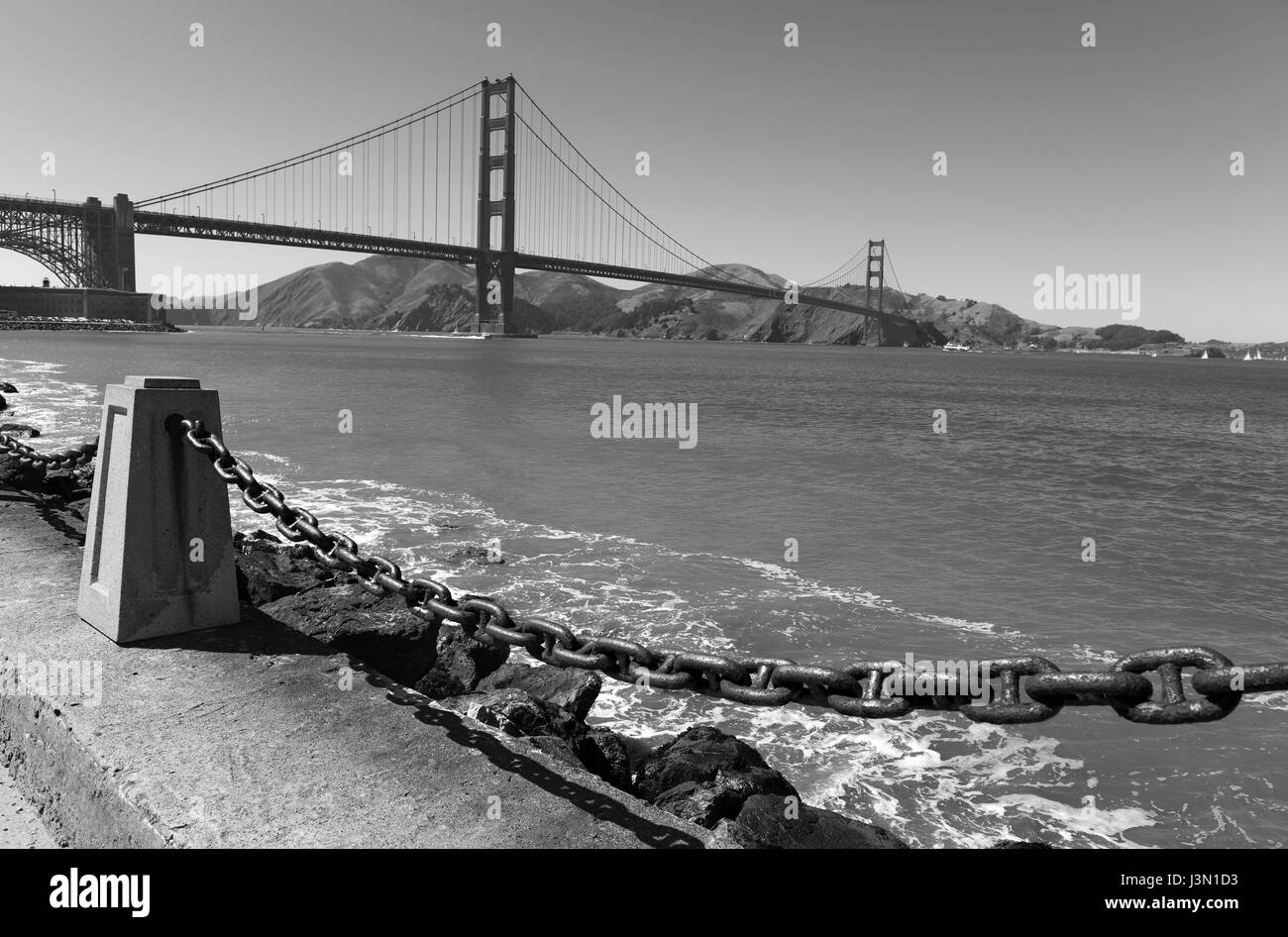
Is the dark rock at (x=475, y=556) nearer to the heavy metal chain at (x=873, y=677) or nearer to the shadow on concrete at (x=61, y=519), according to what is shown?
the shadow on concrete at (x=61, y=519)

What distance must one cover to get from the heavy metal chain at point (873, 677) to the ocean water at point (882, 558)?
3.13 m

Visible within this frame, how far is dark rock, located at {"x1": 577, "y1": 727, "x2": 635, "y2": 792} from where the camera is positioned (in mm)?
4289

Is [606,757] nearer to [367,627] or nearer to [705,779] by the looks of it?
[705,779]

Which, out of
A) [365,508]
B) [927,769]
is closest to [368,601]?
[927,769]

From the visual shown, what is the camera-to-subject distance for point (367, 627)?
4.62m

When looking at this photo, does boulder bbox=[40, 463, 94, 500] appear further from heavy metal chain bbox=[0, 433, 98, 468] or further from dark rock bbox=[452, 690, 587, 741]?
dark rock bbox=[452, 690, 587, 741]

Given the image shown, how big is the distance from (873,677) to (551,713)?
2.73 metres

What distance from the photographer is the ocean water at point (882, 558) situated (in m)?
5.36

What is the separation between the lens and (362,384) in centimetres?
Answer: 3994

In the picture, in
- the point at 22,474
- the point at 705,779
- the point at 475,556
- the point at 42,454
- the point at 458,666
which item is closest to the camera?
the point at 705,779

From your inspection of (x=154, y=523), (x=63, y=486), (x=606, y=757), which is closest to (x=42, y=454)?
(x=63, y=486)

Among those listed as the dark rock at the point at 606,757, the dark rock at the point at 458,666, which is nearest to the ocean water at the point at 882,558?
the dark rock at the point at 458,666

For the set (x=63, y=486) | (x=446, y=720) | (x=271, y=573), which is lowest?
(x=271, y=573)

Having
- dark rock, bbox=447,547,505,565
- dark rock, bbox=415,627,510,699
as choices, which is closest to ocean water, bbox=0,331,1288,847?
dark rock, bbox=447,547,505,565
